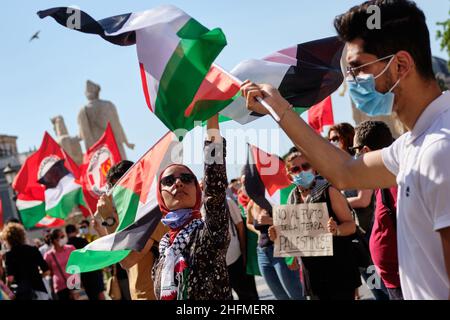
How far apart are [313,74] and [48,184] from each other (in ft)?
33.4

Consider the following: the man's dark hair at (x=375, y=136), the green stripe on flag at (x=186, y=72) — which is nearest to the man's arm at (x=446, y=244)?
the green stripe on flag at (x=186, y=72)

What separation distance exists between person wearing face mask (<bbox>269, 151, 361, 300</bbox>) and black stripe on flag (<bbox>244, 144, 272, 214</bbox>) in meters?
1.91

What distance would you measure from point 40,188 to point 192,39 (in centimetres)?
1252

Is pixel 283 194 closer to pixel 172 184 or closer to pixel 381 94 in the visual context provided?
pixel 172 184

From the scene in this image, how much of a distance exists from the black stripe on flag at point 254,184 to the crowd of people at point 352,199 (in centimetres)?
22

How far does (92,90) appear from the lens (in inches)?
1032

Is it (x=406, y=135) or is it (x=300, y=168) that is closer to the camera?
(x=406, y=135)

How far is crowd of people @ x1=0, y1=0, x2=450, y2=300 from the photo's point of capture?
2.33 meters

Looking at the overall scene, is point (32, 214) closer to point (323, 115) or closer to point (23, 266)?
point (23, 266)

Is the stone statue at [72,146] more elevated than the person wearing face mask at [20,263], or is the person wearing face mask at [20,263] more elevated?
the stone statue at [72,146]

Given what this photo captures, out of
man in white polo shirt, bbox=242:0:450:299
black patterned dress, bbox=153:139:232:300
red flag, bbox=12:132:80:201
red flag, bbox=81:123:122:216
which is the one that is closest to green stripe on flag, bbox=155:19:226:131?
black patterned dress, bbox=153:139:232:300

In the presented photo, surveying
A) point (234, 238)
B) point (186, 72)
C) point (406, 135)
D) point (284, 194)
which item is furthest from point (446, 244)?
point (284, 194)

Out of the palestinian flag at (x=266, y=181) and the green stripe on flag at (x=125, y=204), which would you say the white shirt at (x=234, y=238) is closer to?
the palestinian flag at (x=266, y=181)

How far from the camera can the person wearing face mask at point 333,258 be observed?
596cm
